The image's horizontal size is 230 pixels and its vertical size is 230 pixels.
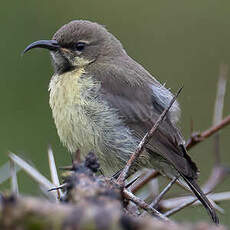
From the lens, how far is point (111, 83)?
14.4 feet

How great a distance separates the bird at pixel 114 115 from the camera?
412cm

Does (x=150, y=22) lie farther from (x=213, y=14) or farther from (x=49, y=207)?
(x=49, y=207)

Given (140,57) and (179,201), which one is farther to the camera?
(140,57)

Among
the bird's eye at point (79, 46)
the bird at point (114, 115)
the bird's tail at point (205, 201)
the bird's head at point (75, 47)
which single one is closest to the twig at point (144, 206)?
the bird's tail at point (205, 201)

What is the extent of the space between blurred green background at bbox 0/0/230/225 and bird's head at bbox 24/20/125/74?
1563 millimetres

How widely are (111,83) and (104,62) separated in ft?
1.48

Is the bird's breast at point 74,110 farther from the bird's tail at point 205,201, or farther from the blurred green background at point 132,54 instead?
the blurred green background at point 132,54

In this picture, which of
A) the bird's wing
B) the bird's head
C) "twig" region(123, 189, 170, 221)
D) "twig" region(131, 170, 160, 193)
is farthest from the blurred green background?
"twig" region(123, 189, 170, 221)

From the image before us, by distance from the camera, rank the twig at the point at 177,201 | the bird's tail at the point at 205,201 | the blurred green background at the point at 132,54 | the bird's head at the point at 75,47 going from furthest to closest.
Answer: the blurred green background at the point at 132,54 → the bird's head at the point at 75,47 → the bird's tail at the point at 205,201 → the twig at the point at 177,201

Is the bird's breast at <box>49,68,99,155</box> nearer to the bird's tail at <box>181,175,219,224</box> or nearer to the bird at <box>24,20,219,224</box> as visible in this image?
the bird at <box>24,20,219,224</box>

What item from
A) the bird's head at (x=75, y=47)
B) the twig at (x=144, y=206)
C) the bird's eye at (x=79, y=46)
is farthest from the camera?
the bird's eye at (x=79, y=46)

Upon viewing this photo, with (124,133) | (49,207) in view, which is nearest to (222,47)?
(124,133)

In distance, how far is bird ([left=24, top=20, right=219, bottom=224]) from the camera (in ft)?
13.5

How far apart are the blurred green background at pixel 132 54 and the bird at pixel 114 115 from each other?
1740mm
